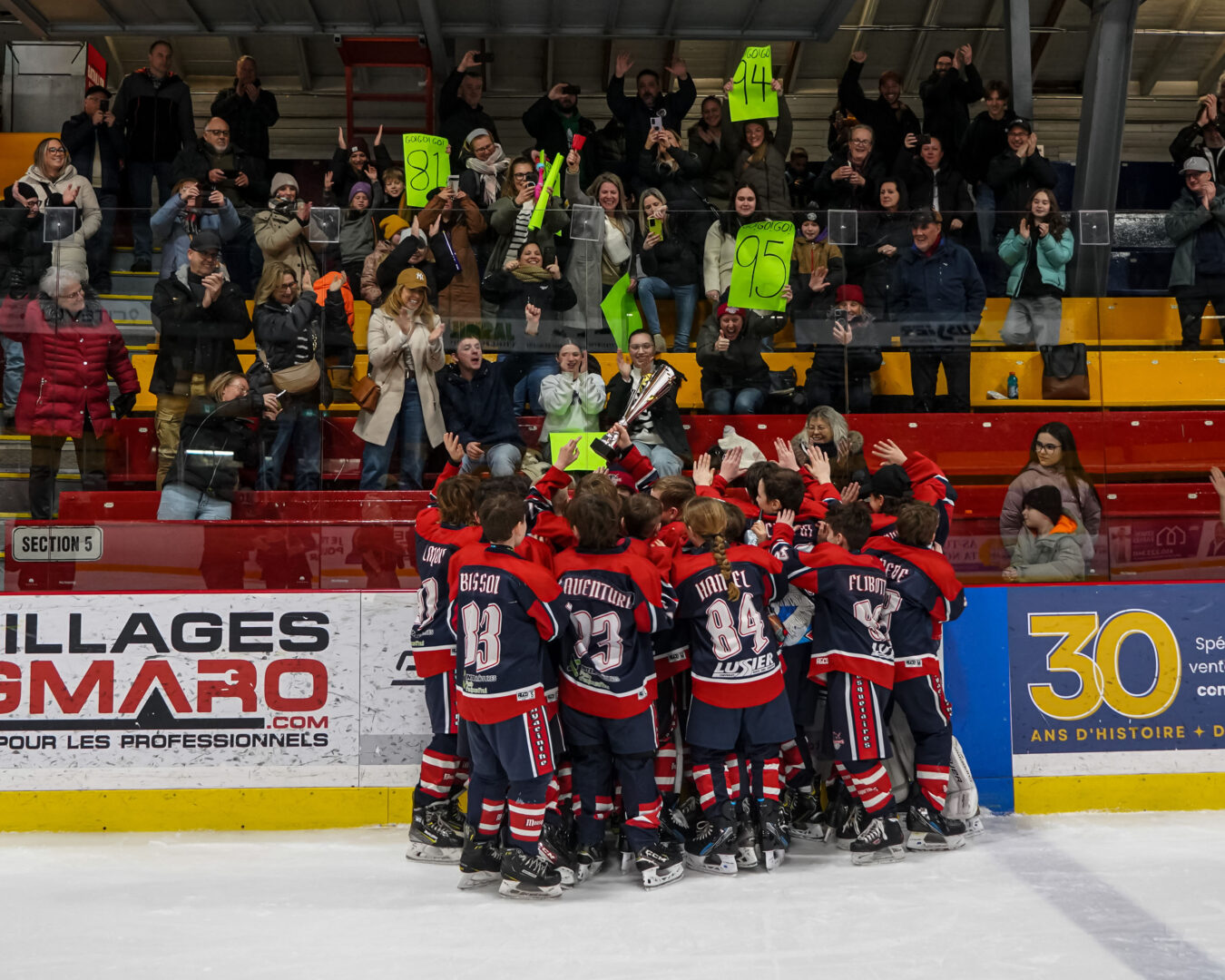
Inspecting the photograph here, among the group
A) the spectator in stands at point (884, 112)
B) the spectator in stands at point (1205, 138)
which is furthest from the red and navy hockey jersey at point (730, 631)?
the spectator in stands at point (1205, 138)

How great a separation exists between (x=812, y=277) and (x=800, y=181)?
3.28 m

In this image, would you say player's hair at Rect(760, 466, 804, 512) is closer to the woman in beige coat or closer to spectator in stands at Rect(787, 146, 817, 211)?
the woman in beige coat

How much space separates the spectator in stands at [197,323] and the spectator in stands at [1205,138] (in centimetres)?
654

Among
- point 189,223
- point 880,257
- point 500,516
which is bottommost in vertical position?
point 500,516

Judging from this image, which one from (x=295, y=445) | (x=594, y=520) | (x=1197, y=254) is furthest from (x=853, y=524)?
(x=1197, y=254)

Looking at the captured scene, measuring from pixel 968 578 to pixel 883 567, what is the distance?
811 millimetres

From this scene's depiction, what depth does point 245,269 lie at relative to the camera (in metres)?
5.85

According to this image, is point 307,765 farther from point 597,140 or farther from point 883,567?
point 597,140

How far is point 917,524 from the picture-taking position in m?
5.19

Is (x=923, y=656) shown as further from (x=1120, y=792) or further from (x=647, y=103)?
(x=647, y=103)

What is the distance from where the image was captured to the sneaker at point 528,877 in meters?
4.41

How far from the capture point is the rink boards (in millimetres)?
5355

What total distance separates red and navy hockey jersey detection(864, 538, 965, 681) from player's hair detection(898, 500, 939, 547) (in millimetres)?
36

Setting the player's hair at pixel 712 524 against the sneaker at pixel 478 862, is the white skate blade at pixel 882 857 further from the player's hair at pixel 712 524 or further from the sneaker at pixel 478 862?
the sneaker at pixel 478 862
